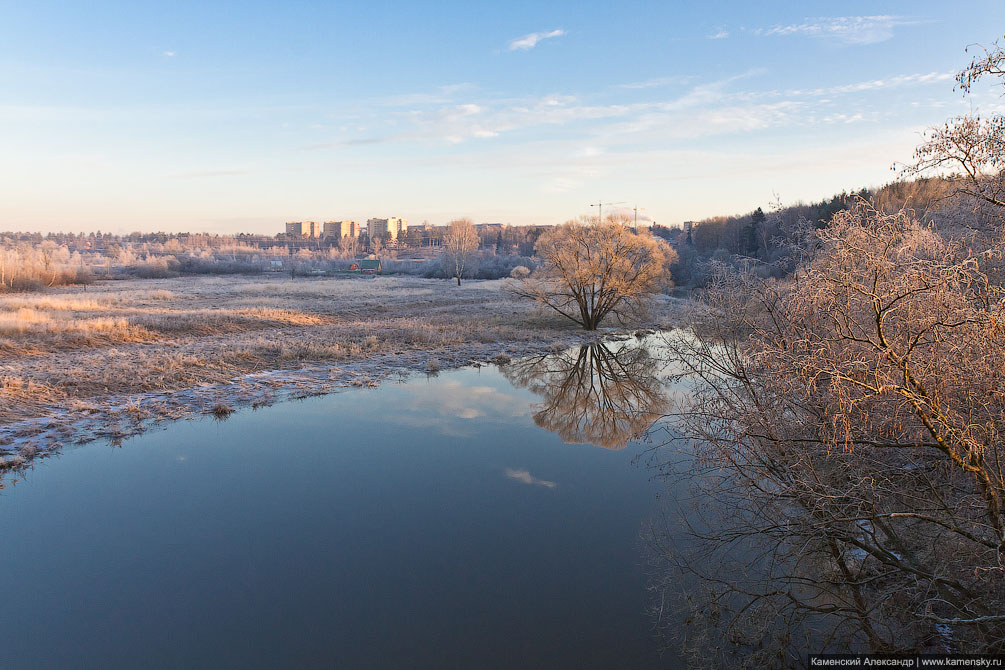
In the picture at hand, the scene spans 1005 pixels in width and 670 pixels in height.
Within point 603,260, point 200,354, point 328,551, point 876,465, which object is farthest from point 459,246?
point 876,465

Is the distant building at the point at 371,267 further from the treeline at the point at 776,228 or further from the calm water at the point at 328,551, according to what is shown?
the calm water at the point at 328,551

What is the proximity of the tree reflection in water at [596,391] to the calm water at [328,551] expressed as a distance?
72 cm

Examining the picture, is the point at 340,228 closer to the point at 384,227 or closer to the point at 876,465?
the point at 384,227

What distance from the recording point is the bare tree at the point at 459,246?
2488 inches

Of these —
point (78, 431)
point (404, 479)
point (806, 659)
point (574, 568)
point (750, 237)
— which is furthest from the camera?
point (750, 237)

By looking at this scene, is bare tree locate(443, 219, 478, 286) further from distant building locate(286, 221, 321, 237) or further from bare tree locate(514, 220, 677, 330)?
distant building locate(286, 221, 321, 237)

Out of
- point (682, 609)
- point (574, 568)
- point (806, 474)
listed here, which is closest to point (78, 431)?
point (574, 568)

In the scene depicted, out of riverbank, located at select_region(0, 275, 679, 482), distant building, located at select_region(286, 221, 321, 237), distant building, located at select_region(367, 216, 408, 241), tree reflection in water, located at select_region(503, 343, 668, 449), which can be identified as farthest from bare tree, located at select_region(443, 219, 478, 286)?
distant building, located at select_region(286, 221, 321, 237)

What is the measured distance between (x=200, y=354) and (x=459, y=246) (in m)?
48.0

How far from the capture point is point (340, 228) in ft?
595

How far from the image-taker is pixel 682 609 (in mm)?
6145

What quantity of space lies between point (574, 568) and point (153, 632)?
15.4 feet

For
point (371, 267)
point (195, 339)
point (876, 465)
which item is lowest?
point (195, 339)

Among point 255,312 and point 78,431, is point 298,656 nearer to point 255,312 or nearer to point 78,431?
point 78,431
